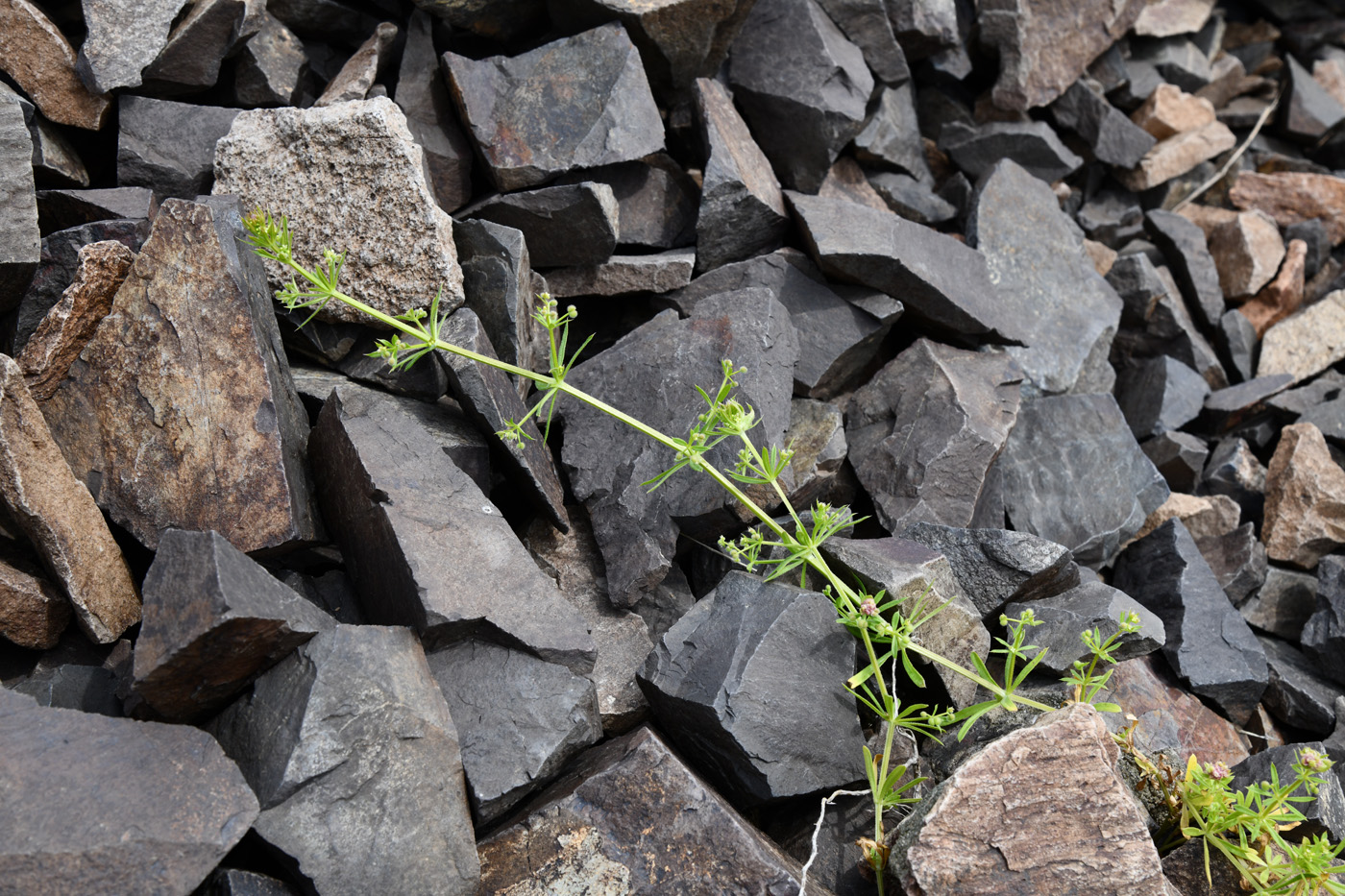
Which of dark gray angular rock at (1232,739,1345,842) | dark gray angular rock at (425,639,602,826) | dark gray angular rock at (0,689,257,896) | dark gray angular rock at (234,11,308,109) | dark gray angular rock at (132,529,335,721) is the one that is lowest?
dark gray angular rock at (1232,739,1345,842)

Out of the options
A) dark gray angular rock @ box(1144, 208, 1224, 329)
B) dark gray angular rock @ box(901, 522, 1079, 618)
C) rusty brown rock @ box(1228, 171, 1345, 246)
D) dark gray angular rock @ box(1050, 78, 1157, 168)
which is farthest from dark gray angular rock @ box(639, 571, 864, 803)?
rusty brown rock @ box(1228, 171, 1345, 246)

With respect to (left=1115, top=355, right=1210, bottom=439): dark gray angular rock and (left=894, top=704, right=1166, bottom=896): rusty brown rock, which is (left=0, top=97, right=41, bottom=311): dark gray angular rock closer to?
(left=894, top=704, right=1166, bottom=896): rusty brown rock

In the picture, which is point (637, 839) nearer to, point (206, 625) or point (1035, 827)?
point (1035, 827)

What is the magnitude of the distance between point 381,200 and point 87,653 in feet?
5.35

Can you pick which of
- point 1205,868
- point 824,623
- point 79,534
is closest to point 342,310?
point 79,534

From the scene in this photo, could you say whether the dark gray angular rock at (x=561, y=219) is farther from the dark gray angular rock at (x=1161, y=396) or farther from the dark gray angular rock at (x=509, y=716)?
the dark gray angular rock at (x=1161, y=396)

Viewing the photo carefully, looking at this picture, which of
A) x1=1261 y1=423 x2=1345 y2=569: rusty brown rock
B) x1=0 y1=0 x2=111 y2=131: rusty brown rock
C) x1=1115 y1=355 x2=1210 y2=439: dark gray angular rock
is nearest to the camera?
x1=0 y1=0 x2=111 y2=131: rusty brown rock

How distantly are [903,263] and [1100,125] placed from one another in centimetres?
265

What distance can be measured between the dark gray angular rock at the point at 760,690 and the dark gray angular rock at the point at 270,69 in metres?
2.56

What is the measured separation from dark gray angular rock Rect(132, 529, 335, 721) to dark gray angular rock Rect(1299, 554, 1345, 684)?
368 cm

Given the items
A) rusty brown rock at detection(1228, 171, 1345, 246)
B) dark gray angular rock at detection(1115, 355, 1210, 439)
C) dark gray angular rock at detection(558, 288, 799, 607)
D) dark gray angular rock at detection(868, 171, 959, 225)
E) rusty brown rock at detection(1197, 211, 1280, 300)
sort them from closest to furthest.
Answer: dark gray angular rock at detection(558, 288, 799, 607) → dark gray angular rock at detection(1115, 355, 1210, 439) → dark gray angular rock at detection(868, 171, 959, 225) → rusty brown rock at detection(1197, 211, 1280, 300) → rusty brown rock at detection(1228, 171, 1345, 246)

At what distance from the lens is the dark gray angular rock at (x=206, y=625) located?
6.78 feet

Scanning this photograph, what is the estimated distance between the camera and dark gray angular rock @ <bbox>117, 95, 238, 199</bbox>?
327cm

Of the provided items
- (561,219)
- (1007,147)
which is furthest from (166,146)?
(1007,147)
